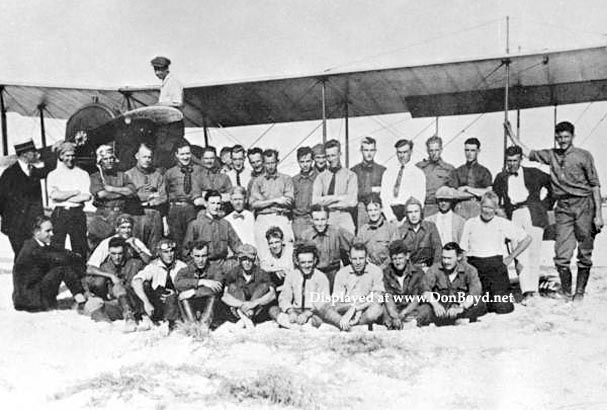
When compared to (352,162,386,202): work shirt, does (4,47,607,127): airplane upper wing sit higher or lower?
higher

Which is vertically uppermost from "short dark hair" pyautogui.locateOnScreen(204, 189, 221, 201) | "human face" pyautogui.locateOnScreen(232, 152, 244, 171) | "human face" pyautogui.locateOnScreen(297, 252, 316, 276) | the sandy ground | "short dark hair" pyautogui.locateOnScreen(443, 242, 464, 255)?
"human face" pyautogui.locateOnScreen(232, 152, 244, 171)

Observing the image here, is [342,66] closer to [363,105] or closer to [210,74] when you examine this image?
[363,105]

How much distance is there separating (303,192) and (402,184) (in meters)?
0.72

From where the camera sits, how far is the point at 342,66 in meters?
4.39

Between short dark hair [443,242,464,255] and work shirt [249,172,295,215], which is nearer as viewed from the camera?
short dark hair [443,242,464,255]

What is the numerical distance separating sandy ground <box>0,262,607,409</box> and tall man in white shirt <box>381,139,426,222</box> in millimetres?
841

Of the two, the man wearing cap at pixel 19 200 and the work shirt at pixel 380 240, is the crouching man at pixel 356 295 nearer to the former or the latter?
the work shirt at pixel 380 240

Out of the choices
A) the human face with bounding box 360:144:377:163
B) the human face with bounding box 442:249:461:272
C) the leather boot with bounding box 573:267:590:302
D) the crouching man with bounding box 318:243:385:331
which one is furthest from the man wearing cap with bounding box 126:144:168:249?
the leather boot with bounding box 573:267:590:302

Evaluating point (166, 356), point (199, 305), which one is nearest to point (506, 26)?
point (199, 305)

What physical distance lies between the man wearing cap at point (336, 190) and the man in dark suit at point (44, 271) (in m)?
1.87

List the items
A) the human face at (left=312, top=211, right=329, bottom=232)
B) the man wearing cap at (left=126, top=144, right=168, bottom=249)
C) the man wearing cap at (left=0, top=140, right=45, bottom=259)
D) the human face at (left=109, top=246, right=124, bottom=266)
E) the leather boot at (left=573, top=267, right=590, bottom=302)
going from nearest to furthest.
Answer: the leather boot at (left=573, top=267, right=590, bottom=302) → the human face at (left=312, top=211, right=329, bottom=232) → the human face at (left=109, top=246, right=124, bottom=266) → the man wearing cap at (left=126, top=144, right=168, bottom=249) → the man wearing cap at (left=0, top=140, right=45, bottom=259)

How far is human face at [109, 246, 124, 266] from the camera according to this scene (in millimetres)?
4184

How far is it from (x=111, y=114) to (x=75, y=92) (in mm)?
399

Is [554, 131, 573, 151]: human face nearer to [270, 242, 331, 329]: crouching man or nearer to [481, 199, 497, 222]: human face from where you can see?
[481, 199, 497, 222]: human face
